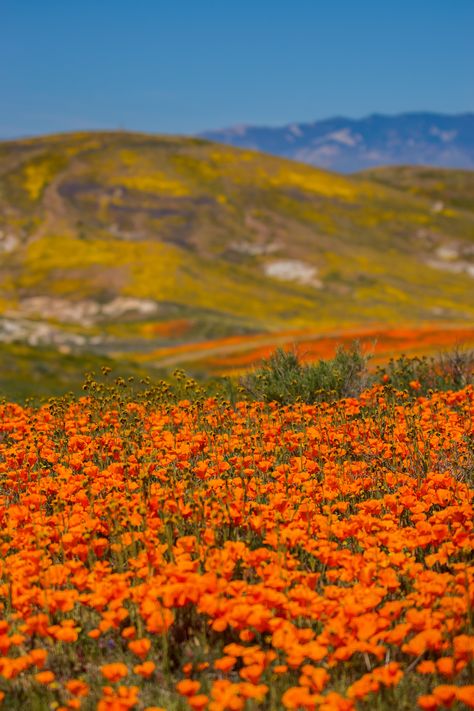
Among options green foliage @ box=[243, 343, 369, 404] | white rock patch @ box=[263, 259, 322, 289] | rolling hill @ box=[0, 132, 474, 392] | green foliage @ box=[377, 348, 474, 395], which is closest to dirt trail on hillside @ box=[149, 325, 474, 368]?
rolling hill @ box=[0, 132, 474, 392]

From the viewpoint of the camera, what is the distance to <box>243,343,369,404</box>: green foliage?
14383mm

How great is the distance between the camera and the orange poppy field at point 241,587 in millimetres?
4781

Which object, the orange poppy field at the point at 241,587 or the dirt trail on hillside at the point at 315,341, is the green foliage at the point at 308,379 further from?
the dirt trail on hillside at the point at 315,341

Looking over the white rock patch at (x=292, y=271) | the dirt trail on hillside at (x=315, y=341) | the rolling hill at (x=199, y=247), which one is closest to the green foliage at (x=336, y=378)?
the dirt trail on hillside at (x=315, y=341)

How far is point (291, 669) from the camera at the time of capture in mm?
5152

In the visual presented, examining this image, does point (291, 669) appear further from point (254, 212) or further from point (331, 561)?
point (254, 212)

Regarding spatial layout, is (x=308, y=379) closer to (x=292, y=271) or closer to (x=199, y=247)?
(x=292, y=271)

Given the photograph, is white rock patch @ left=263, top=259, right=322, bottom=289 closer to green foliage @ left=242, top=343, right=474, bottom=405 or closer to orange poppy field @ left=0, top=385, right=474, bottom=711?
green foliage @ left=242, top=343, right=474, bottom=405

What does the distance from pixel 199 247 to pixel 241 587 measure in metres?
124

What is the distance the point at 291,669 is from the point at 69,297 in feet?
332

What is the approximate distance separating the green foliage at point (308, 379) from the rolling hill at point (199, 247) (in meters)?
50.8

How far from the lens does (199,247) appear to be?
419 ft

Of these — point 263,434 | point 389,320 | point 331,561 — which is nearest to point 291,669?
point 331,561

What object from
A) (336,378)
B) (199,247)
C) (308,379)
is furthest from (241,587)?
(199,247)
